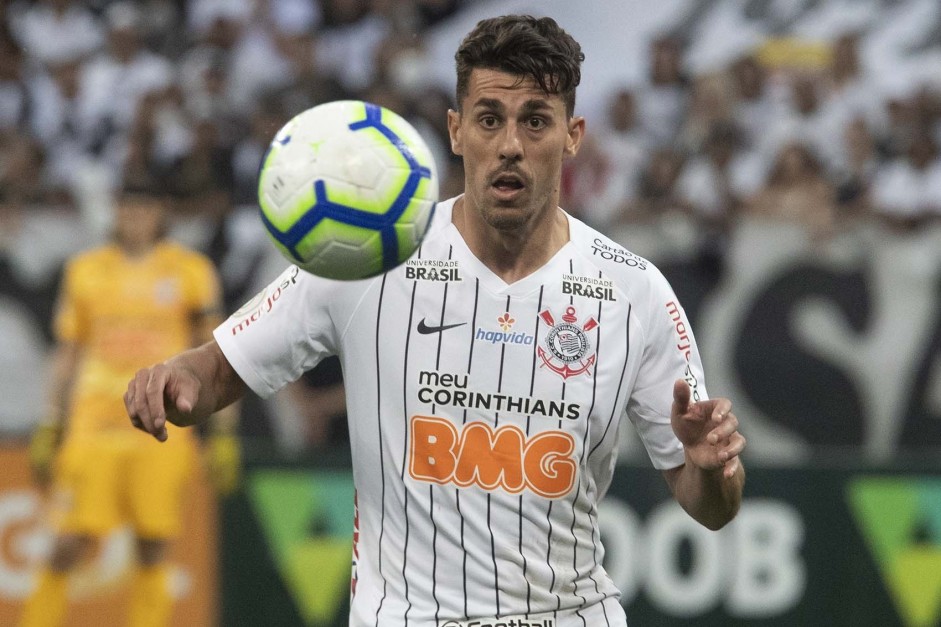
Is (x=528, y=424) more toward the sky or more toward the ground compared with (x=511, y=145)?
more toward the ground

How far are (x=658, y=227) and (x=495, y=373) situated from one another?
5.61 m

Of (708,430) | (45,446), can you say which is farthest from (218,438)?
(708,430)

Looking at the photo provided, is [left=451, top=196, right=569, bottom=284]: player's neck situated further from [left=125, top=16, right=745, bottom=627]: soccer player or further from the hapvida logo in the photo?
the hapvida logo

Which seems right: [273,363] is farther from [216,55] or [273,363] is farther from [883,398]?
[216,55]

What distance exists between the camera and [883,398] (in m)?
9.35

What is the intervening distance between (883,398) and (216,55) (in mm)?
5500

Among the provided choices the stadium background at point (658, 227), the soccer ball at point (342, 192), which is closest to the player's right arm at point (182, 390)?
the soccer ball at point (342, 192)

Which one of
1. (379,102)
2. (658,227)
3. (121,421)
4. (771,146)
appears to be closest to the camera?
(121,421)

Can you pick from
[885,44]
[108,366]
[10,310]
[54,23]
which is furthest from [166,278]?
[885,44]

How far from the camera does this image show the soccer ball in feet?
10.7

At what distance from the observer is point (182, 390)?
3494 millimetres

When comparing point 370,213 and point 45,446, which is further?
point 45,446

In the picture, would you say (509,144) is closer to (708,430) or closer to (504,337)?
(504,337)

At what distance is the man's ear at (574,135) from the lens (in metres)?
3.91
